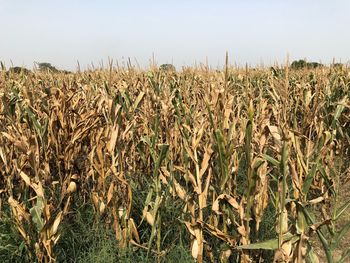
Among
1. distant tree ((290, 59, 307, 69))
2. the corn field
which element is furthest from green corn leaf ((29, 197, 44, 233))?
distant tree ((290, 59, 307, 69))

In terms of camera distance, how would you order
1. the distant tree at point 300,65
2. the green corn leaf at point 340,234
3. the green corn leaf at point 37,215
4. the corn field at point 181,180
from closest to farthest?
the green corn leaf at point 340,234 → the corn field at point 181,180 → the green corn leaf at point 37,215 → the distant tree at point 300,65

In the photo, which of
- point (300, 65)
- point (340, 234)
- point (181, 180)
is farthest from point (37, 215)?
point (300, 65)

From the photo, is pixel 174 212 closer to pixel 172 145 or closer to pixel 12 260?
pixel 172 145

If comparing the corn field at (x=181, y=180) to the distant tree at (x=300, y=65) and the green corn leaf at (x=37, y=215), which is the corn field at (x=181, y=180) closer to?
the green corn leaf at (x=37, y=215)

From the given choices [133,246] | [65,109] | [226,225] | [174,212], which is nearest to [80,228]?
[133,246]

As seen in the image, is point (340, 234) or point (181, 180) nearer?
point (340, 234)

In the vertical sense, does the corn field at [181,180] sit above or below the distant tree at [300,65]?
below

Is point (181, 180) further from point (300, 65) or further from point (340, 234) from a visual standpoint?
point (300, 65)

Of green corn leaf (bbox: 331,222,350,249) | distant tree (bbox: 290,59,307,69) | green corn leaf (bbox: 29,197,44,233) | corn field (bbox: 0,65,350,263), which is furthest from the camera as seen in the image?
distant tree (bbox: 290,59,307,69)

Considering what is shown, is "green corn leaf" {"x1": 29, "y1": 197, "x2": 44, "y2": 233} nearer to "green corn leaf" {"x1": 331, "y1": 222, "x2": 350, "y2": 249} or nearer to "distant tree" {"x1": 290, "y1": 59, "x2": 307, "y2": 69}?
"green corn leaf" {"x1": 331, "y1": 222, "x2": 350, "y2": 249}

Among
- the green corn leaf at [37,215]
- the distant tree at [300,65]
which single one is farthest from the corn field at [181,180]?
the distant tree at [300,65]

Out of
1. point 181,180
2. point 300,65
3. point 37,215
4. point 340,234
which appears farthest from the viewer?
point 300,65

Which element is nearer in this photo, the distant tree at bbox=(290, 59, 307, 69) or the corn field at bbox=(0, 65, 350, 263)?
the corn field at bbox=(0, 65, 350, 263)

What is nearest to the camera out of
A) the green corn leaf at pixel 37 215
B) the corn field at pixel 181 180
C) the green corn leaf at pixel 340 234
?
the green corn leaf at pixel 340 234
